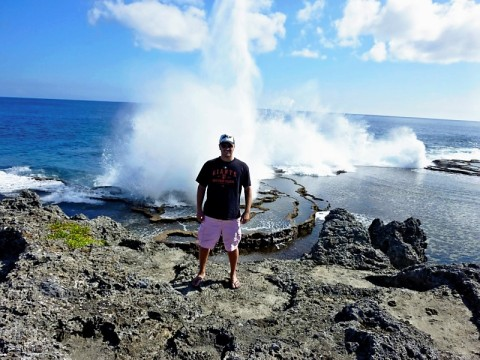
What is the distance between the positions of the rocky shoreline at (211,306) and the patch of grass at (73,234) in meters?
0.17

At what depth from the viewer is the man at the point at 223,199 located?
17.5 ft

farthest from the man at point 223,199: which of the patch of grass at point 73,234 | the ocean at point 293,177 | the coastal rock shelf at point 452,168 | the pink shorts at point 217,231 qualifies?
the coastal rock shelf at point 452,168

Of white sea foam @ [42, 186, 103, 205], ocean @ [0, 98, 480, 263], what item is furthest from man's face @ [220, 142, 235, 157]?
white sea foam @ [42, 186, 103, 205]

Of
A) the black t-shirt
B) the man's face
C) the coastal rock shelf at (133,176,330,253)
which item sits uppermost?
the man's face

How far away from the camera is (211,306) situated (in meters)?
5.00

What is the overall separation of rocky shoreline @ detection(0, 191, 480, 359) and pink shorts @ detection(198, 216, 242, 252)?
2.11 feet

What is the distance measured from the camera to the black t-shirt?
534cm

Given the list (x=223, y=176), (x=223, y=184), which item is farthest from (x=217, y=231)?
(x=223, y=176)

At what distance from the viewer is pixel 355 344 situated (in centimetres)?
387

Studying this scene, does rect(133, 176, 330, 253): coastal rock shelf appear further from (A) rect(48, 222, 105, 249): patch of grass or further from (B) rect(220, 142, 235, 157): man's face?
(B) rect(220, 142, 235, 157): man's face

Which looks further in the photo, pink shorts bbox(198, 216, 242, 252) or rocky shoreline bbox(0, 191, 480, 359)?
pink shorts bbox(198, 216, 242, 252)

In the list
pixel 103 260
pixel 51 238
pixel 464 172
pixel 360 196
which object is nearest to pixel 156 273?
pixel 103 260

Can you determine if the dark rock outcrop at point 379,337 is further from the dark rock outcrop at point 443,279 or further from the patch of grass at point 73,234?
the patch of grass at point 73,234

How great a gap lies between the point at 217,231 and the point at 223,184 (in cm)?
80
